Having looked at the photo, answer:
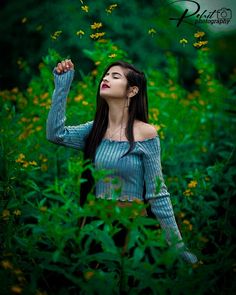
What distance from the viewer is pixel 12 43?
6.92 meters

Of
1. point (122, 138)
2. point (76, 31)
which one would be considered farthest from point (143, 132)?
point (76, 31)

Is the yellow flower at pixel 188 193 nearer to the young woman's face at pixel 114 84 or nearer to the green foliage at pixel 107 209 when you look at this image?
the green foliage at pixel 107 209

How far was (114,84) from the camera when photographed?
2354 millimetres

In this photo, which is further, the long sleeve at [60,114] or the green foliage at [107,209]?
the long sleeve at [60,114]

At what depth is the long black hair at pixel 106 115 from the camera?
2400 mm

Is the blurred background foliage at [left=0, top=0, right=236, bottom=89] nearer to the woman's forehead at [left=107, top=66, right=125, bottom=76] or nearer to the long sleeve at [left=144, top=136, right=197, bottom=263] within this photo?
the woman's forehead at [left=107, top=66, right=125, bottom=76]

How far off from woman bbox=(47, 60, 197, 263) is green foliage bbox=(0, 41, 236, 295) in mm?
127

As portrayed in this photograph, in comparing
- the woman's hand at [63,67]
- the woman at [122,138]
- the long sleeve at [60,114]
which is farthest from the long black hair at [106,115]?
the woman's hand at [63,67]

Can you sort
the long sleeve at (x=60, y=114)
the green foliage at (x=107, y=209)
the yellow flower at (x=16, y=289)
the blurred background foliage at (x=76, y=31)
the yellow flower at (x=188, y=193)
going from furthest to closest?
the blurred background foliage at (x=76, y=31), the yellow flower at (x=188, y=193), the long sleeve at (x=60, y=114), the green foliage at (x=107, y=209), the yellow flower at (x=16, y=289)

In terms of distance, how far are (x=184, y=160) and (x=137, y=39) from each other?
11.8ft

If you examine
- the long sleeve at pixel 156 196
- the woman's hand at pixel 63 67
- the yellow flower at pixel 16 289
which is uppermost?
the woman's hand at pixel 63 67

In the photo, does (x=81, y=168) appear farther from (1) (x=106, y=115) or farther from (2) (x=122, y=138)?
(1) (x=106, y=115)

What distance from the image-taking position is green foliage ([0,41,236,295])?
1748 mm

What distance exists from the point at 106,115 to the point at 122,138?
19 cm
